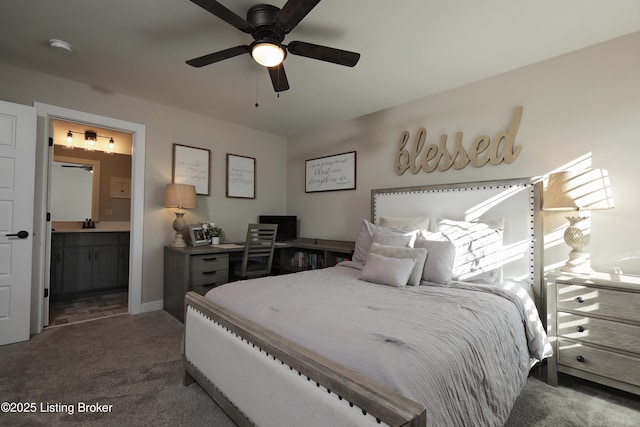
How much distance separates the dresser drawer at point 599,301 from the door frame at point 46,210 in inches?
154

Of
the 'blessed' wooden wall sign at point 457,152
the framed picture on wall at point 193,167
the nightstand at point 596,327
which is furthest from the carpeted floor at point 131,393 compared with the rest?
the framed picture on wall at point 193,167

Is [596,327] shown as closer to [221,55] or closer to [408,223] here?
[408,223]

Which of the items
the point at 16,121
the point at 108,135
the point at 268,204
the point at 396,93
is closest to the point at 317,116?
the point at 396,93

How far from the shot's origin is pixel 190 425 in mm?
1572

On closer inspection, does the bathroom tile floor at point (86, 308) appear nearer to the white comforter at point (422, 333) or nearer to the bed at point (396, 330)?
the bed at point (396, 330)

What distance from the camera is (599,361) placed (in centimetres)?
188

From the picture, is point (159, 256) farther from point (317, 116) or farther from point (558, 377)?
point (558, 377)

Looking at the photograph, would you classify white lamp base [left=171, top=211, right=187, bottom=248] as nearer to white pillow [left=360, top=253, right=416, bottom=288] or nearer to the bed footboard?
the bed footboard

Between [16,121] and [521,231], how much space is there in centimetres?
435

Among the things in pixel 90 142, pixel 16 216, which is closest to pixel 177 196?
pixel 16 216

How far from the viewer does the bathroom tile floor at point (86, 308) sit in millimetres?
3186

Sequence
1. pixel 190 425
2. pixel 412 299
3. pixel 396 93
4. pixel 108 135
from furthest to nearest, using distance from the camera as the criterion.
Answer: pixel 108 135, pixel 396 93, pixel 412 299, pixel 190 425

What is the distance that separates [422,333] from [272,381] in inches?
25.6

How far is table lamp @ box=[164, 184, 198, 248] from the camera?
3.33m
